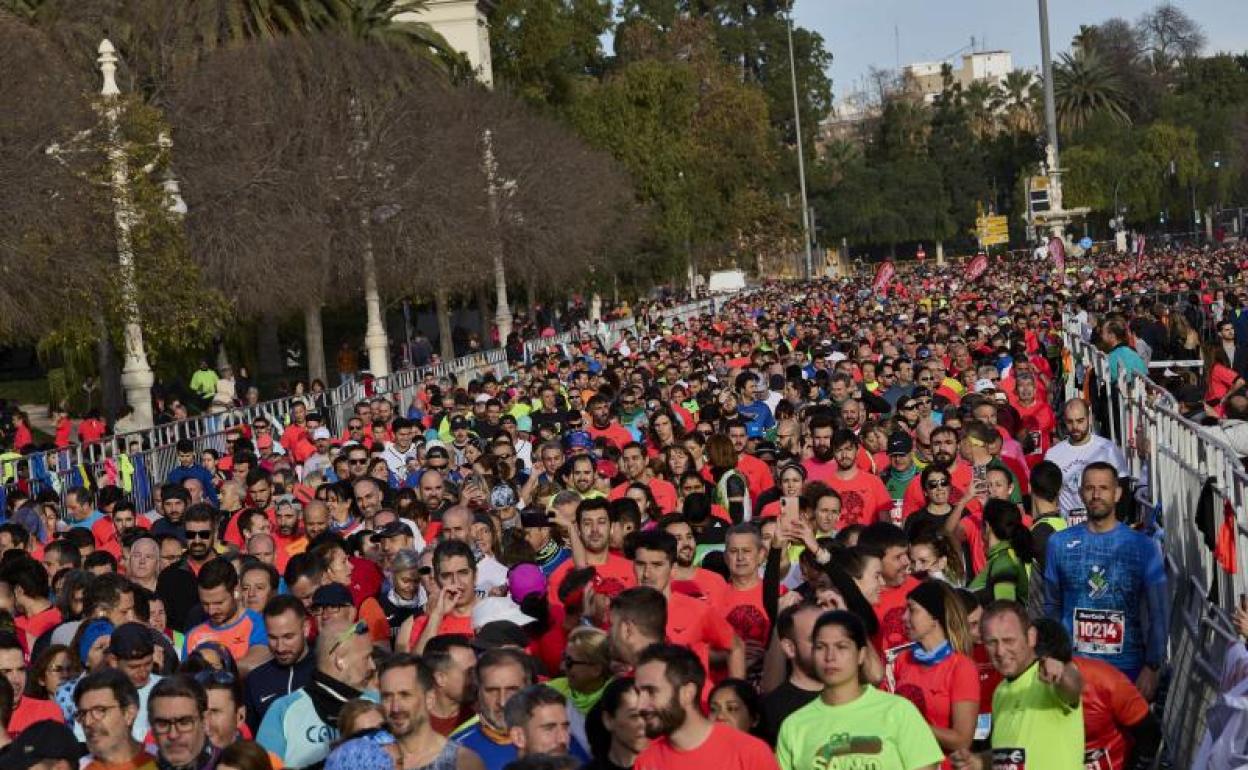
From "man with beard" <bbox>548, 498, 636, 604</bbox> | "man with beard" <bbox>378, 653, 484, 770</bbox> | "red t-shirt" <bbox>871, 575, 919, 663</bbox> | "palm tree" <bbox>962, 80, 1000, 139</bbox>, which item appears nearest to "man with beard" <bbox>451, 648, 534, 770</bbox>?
"man with beard" <bbox>378, 653, 484, 770</bbox>

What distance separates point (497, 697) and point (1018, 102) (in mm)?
143782

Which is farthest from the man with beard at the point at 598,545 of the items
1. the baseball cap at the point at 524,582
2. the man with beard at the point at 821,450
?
the man with beard at the point at 821,450

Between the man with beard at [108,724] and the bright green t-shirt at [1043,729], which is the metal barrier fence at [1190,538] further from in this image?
the man with beard at [108,724]

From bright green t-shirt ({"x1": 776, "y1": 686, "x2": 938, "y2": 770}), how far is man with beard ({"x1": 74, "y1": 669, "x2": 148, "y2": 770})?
2253mm

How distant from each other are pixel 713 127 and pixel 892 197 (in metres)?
40.6

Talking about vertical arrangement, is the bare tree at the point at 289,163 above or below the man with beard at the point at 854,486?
above

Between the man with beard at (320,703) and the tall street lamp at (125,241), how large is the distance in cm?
1907

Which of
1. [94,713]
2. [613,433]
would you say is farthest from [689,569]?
[613,433]

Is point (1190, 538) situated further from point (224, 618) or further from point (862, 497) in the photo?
point (224, 618)

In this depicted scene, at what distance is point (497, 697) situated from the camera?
24.2 feet

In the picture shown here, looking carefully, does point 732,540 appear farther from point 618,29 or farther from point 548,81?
point 618,29

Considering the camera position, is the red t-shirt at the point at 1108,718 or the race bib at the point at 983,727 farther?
the race bib at the point at 983,727

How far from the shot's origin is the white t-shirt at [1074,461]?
13297mm

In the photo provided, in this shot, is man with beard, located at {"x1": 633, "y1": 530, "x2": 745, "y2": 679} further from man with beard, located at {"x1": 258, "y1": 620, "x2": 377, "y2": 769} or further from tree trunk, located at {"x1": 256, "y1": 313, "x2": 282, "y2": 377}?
tree trunk, located at {"x1": 256, "y1": 313, "x2": 282, "y2": 377}
